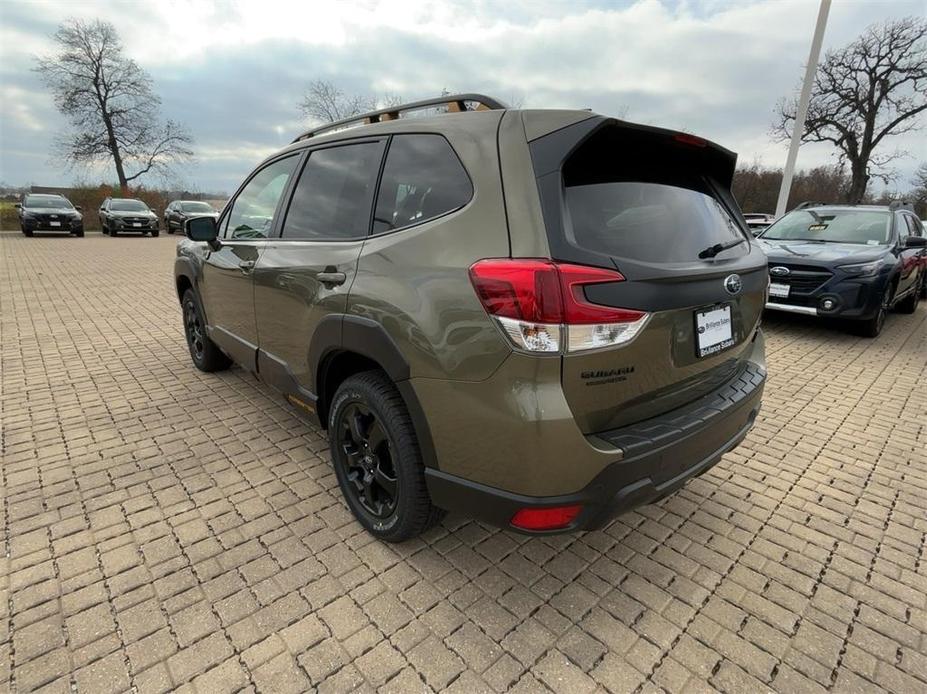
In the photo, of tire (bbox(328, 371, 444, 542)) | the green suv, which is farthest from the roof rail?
tire (bbox(328, 371, 444, 542))

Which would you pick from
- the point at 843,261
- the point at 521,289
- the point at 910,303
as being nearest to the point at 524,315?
the point at 521,289

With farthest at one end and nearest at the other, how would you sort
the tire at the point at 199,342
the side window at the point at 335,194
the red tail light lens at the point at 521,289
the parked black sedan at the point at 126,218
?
the parked black sedan at the point at 126,218 → the tire at the point at 199,342 → the side window at the point at 335,194 → the red tail light lens at the point at 521,289

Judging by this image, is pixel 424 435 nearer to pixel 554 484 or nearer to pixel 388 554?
pixel 554 484

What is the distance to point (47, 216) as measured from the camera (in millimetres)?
20516

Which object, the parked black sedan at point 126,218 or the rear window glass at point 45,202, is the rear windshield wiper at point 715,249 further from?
the parked black sedan at point 126,218

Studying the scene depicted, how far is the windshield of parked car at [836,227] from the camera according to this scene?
6.84m

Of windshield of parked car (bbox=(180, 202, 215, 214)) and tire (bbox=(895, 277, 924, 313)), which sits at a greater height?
windshield of parked car (bbox=(180, 202, 215, 214))

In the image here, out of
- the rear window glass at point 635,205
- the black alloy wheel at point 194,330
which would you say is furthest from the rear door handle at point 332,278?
the black alloy wheel at point 194,330

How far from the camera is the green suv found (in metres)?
1.61

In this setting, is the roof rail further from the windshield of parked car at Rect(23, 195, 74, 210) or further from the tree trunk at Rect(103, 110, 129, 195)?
the tree trunk at Rect(103, 110, 129, 195)

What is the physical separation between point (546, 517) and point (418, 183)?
139 centimetres

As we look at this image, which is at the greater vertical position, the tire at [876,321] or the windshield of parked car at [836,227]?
the windshield of parked car at [836,227]

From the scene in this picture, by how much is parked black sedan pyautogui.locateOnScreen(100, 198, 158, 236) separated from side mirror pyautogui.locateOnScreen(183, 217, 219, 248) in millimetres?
23651

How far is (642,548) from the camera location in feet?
7.87
